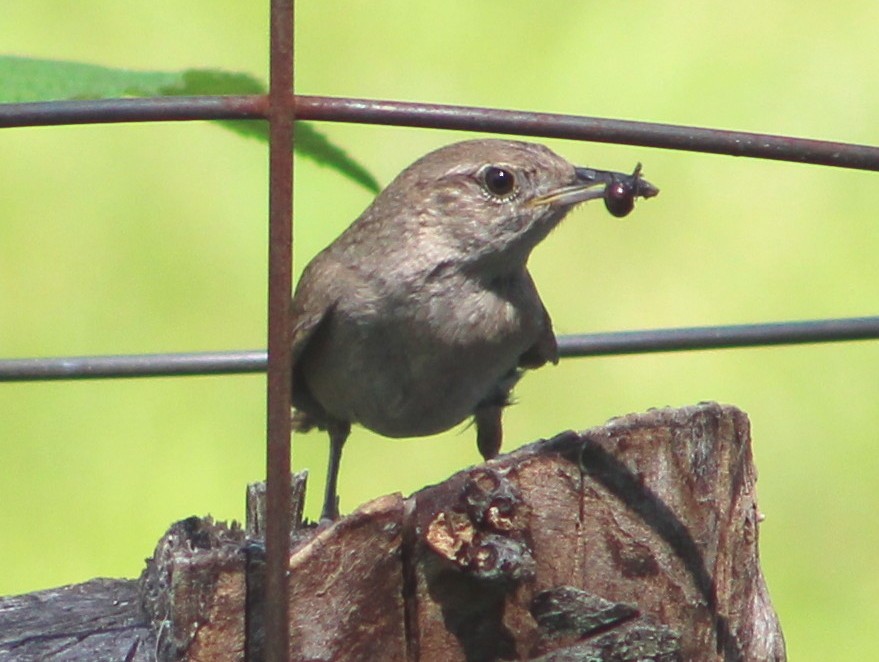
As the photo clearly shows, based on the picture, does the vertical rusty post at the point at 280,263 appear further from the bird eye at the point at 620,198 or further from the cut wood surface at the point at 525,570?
the bird eye at the point at 620,198

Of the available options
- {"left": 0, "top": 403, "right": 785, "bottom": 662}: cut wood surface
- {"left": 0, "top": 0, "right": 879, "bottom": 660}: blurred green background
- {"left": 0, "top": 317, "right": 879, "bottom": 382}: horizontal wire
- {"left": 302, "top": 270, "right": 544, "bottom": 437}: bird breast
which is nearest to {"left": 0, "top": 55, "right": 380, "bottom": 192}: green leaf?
{"left": 0, "top": 403, "right": 785, "bottom": 662}: cut wood surface

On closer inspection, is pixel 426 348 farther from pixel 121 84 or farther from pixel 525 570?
pixel 121 84

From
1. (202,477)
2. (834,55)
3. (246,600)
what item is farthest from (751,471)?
(834,55)

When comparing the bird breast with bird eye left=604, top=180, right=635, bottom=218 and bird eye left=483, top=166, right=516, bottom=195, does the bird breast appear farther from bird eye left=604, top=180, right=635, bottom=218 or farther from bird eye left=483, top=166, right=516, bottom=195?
bird eye left=604, top=180, right=635, bottom=218

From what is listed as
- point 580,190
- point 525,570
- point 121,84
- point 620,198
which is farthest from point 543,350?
point 121,84

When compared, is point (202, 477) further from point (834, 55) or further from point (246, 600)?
point (246, 600)

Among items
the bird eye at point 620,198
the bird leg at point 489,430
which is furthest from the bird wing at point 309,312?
the bird eye at point 620,198
